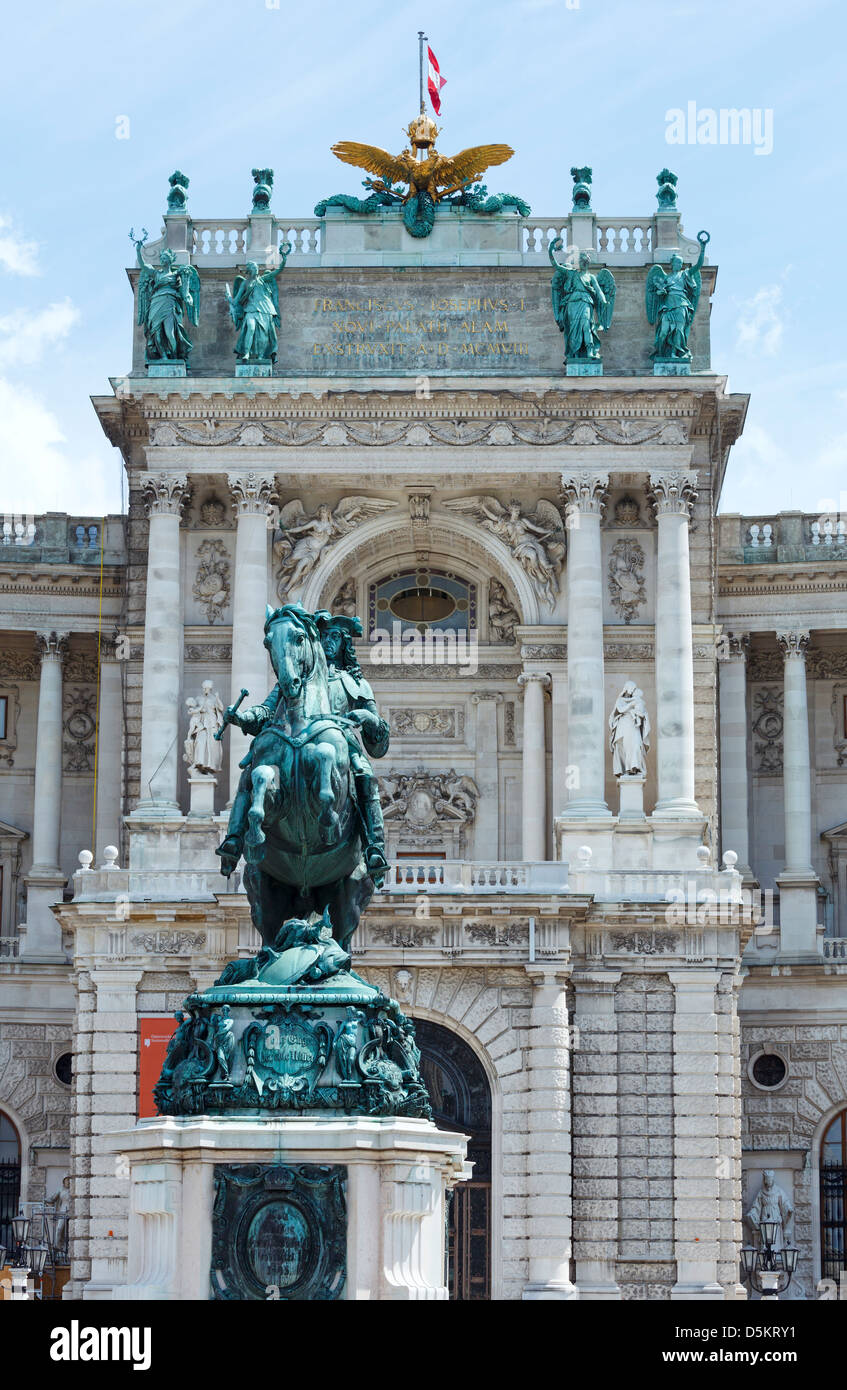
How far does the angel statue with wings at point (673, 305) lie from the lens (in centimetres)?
4544

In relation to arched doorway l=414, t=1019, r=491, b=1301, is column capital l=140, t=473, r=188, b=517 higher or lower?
higher

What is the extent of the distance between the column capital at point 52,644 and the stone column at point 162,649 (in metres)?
4.48

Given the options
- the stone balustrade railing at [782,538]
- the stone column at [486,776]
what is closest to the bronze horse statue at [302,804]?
the stone column at [486,776]

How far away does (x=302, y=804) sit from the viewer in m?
19.9

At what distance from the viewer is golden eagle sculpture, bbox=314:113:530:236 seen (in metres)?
47.0

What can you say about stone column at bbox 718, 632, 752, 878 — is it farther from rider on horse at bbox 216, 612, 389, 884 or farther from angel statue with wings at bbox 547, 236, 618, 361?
rider on horse at bbox 216, 612, 389, 884

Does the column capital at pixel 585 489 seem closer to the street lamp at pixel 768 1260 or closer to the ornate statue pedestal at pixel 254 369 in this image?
the ornate statue pedestal at pixel 254 369

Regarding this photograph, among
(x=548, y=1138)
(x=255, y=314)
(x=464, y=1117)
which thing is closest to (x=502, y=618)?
(x=255, y=314)

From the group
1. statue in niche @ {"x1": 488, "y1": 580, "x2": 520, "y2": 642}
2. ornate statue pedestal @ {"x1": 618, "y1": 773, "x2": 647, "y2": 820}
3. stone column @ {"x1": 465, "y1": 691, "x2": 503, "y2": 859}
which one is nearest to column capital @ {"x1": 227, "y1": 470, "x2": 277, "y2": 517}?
statue in niche @ {"x1": 488, "y1": 580, "x2": 520, "y2": 642}

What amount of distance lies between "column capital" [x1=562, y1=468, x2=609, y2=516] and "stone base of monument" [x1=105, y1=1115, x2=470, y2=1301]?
2716 cm

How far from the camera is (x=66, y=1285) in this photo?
41.7m

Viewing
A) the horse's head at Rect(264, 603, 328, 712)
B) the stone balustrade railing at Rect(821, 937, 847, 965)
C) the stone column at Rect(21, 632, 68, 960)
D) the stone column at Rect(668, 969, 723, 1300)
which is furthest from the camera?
the stone column at Rect(21, 632, 68, 960)
